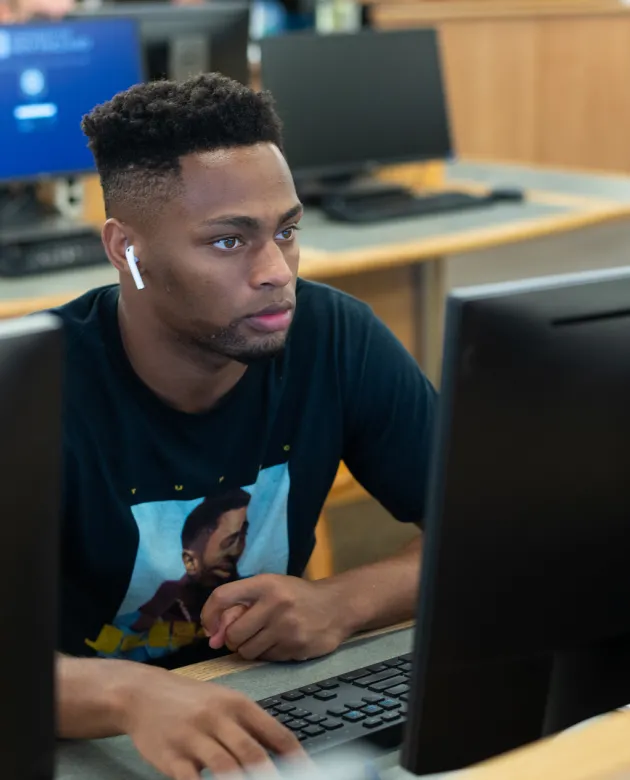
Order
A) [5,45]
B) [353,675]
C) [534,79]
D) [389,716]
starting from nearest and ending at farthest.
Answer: [389,716], [353,675], [5,45], [534,79]

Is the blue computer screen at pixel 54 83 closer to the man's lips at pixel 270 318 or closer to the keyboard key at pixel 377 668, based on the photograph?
the man's lips at pixel 270 318

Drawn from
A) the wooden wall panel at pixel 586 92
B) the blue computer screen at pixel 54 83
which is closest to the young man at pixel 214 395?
the blue computer screen at pixel 54 83

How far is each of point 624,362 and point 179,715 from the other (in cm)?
42

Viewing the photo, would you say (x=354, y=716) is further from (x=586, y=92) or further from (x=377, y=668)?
(x=586, y=92)

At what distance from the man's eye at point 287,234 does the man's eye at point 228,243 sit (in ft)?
0.13

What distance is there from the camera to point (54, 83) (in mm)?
2795

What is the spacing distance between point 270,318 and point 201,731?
17.2 inches

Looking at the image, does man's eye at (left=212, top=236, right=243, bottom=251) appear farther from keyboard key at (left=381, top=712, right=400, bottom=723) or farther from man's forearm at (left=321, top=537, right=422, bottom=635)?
keyboard key at (left=381, top=712, right=400, bottom=723)

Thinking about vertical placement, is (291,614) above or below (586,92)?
below

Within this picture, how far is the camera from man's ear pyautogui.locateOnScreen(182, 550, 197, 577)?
128 cm

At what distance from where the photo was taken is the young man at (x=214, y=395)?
3.97ft

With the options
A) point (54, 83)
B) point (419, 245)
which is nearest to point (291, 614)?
point (419, 245)

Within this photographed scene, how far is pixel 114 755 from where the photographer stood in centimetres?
99

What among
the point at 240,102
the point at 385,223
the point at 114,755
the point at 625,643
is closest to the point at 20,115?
the point at 385,223
